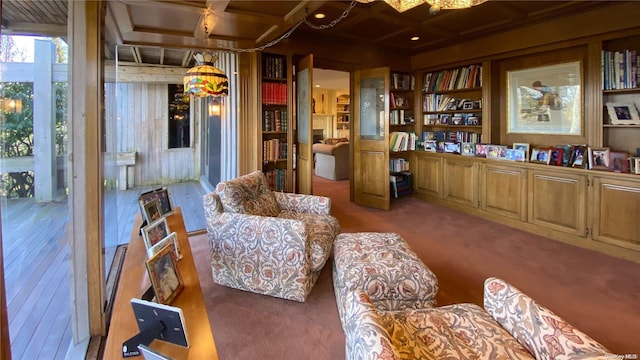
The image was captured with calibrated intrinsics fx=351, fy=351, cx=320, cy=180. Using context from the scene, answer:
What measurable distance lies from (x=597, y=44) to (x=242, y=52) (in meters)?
3.81

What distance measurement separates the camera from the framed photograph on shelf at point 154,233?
5.81ft

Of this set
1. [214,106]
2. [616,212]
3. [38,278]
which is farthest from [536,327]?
[214,106]

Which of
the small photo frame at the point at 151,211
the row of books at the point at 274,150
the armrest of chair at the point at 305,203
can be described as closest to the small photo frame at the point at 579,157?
the armrest of chair at the point at 305,203

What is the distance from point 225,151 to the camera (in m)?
5.19

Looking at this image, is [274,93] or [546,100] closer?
[546,100]

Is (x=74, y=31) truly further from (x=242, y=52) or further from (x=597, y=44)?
(x=597, y=44)

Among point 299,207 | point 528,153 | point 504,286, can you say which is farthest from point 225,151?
point 504,286

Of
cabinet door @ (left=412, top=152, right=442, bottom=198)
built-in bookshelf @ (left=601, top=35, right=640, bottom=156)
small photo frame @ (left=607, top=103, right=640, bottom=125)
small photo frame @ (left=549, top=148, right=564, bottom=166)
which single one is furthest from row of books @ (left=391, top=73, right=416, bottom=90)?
small photo frame @ (left=607, top=103, right=640, bottom=125)

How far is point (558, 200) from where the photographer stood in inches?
151

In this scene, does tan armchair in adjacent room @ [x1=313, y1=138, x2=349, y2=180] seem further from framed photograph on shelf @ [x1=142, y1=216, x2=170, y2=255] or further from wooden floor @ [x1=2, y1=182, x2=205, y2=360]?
wooden floor @ [x1=2, y1=182, x2=205, y2=360]

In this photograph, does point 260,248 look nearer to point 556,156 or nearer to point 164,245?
point 164,245

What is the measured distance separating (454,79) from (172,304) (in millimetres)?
4952

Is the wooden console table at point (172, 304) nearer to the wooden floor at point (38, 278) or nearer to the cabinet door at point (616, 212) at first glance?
the wooden floor at point (38, 278)

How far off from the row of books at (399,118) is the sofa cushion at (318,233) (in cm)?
299
